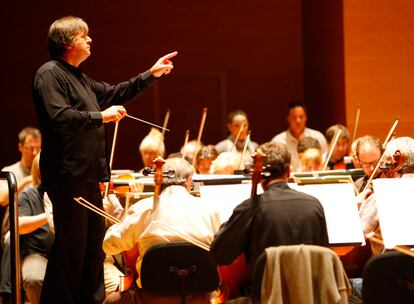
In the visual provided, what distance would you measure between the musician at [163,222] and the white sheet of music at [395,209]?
0.83 metres

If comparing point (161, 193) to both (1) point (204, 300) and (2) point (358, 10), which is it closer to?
(1) point (204, 300)

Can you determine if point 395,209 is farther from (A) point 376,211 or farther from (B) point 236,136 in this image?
(B) point 236,136

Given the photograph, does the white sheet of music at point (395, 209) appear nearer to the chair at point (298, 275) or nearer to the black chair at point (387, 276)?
the black chair at point (387, 276)

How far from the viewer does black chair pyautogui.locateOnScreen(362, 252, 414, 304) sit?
3213 millimetres

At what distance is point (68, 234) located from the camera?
3.55 m

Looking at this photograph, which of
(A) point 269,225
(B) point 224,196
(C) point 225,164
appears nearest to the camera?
(A) point 269,225

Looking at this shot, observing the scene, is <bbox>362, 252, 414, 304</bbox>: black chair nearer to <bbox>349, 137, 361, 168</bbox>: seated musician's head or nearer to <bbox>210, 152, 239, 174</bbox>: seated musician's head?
<bbox>349, 137, 361, 168</bbox>: seated musician's head

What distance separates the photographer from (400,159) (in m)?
4.09

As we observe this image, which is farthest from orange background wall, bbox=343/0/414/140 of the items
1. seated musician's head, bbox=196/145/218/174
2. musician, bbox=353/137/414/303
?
musician, bbox=353/137/414/303

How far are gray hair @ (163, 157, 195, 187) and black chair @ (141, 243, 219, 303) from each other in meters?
0.44

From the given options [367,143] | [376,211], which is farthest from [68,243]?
[367,143]

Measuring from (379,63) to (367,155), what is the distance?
8.21ft

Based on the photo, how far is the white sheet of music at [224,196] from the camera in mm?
3990

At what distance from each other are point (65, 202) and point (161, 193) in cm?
48
